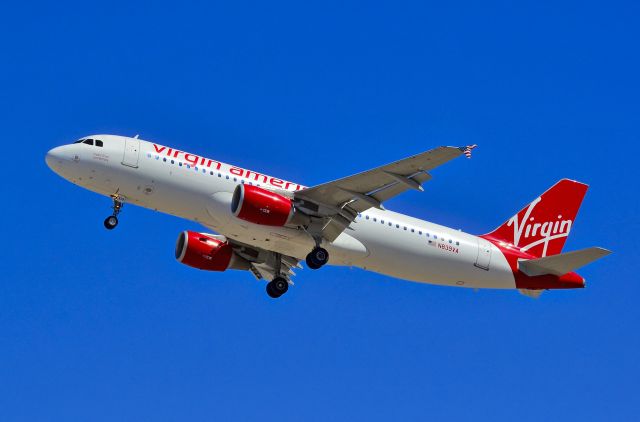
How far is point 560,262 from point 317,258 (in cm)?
1111

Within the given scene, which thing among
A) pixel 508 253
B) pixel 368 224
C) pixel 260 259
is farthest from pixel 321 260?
pixel 508 253

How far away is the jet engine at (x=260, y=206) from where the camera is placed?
44.0 m

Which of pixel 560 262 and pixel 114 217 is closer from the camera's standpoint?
pixel 114 217

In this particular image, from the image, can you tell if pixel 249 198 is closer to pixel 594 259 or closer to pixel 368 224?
pixel 368 224

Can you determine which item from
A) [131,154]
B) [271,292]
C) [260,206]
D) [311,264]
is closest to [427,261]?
[311,264]

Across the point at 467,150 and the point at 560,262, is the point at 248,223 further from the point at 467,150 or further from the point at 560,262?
the point at 560,262

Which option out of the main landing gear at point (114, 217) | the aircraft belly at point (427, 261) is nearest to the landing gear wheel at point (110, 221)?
the main landing gear at point (114, 217)

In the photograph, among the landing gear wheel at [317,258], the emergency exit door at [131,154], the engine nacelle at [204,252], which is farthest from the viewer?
the engine nacelle at [204,252]

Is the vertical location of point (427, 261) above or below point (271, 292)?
above

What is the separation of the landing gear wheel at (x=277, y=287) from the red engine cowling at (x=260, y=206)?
5.35 m

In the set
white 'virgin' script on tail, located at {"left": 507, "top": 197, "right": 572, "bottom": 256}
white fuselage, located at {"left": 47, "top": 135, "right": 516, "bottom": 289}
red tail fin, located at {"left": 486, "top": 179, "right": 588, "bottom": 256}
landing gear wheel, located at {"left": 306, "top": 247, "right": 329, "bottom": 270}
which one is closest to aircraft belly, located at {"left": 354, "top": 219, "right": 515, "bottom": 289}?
white fuselage, located at {"left": 47, "top": 135, "right": 516, "bottom": 289}

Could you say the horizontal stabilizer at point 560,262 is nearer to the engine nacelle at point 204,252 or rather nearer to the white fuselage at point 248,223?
the white fuselage at point 248,223

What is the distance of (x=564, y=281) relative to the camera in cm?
4959

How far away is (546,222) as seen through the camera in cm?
5212
